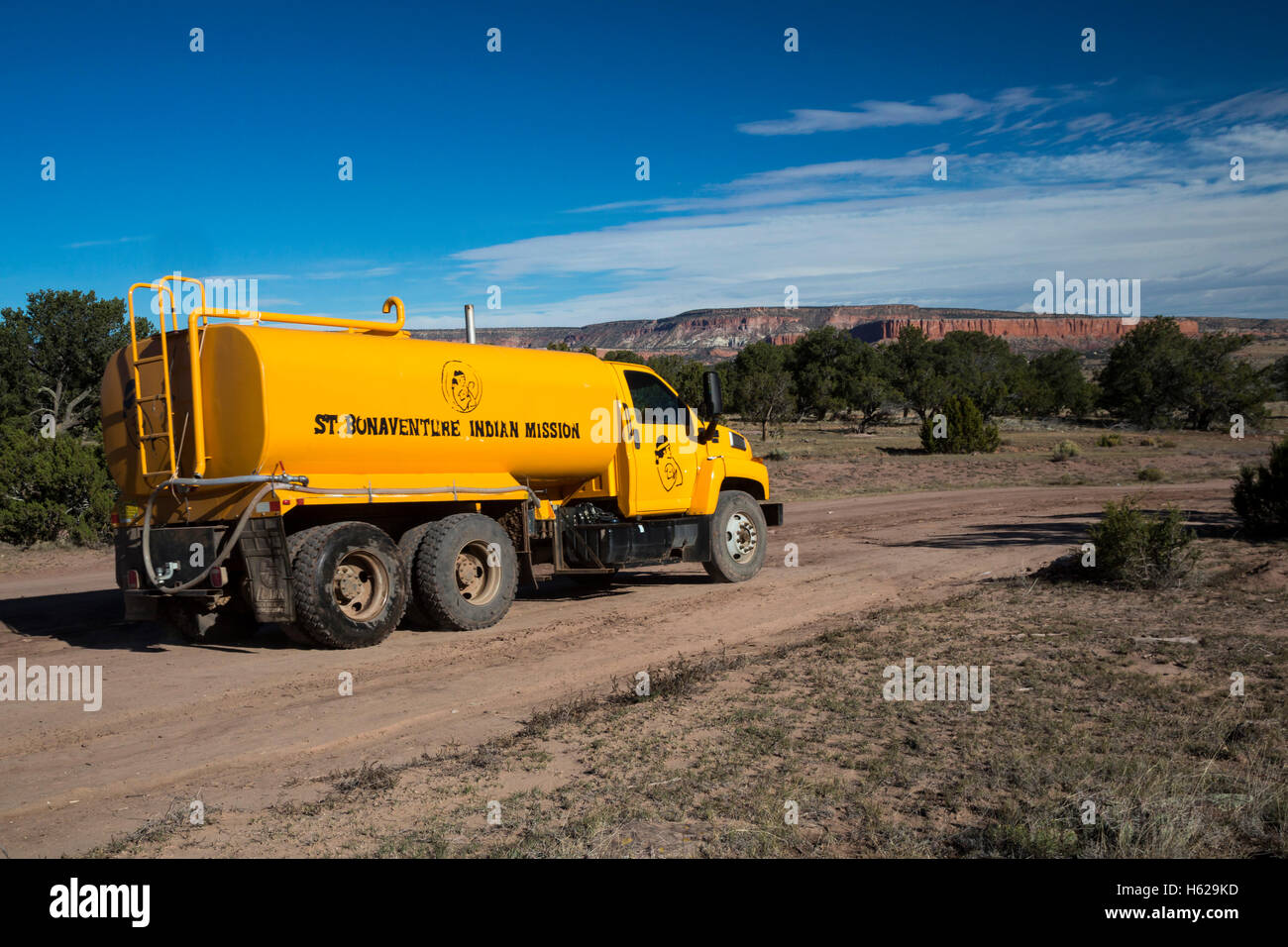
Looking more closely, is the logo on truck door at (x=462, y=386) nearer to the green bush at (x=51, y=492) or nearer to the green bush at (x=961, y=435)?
the green bush at (x=51, y=492)

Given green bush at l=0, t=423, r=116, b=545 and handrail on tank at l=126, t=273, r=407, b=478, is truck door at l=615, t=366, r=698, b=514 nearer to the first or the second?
handrail on tank at l=126, t=273, r=407, b=478

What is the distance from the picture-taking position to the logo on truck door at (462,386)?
420 inches

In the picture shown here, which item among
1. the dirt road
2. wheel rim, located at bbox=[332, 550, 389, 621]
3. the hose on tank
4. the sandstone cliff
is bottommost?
the dirt road

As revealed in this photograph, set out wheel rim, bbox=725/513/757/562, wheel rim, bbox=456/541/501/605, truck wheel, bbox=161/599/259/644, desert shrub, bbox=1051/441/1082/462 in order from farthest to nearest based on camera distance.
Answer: desert shrub, bbox=1051/441/1082/462 → wheel rim, bbox=725/513/757/562 → wheel rim, bbox=456/541/501/605 → truck wheel, bbox=161/599/259/644

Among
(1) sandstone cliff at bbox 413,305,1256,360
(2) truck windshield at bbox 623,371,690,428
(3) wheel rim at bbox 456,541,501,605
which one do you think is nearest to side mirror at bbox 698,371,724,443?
(2) truck windshield at bbox 623,371,690,428

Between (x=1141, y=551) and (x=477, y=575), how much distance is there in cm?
805

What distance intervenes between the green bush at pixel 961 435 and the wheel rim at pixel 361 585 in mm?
33996

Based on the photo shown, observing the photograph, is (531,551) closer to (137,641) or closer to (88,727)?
(137,641)

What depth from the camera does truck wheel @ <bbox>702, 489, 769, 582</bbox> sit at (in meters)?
14.0

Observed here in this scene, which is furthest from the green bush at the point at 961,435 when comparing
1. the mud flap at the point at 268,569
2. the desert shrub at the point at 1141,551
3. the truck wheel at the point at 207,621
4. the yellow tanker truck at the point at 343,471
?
the mud flap at the point at 268,569

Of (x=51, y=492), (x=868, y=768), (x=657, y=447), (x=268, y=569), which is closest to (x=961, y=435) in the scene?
(x=657, y=447)
